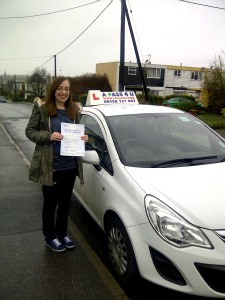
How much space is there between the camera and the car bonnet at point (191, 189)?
2285 millimetres

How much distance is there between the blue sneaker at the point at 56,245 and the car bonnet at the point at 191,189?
120 centimetres

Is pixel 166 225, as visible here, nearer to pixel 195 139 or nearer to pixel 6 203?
pixel 195 139

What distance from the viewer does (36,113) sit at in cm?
292

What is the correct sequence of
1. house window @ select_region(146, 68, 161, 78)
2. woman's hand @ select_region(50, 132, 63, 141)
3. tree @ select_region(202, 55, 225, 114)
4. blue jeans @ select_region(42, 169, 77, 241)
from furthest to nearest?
house window @ select_region(146, 68, 161, 78), tree @ select_region(202, 55, 225, 114), blue jeans @ select_region(42, 169, 77, 241), woman's hand @ select_region(50, 132, 63, 141)

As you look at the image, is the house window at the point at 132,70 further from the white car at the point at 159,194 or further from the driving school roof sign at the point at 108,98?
the white car at the point at 159,194

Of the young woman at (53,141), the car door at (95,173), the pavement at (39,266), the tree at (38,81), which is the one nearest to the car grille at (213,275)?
the pavement at (39,266)

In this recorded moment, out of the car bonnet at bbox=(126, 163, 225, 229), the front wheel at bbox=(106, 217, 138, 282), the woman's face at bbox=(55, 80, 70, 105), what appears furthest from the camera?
the woman's face at bbox=(55, 80, 70, 105)

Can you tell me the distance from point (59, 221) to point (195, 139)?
181 centimetres

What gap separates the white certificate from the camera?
9.55ft

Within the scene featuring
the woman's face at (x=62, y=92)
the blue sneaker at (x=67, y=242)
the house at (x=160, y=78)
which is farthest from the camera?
the house at (x=160, y=78)

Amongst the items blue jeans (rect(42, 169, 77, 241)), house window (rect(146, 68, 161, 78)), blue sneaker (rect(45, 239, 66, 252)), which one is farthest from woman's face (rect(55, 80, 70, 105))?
house window (rect(146, 68, 161, 78))

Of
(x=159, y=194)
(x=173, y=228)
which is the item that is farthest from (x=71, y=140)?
(x=173, y=228)

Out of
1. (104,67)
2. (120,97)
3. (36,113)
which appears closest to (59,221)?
(36,113)

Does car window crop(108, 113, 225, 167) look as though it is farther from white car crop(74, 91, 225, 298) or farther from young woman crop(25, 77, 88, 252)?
young woman crop(25, 77, 88, 252)
